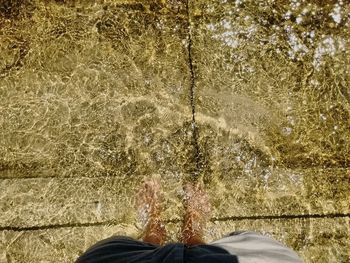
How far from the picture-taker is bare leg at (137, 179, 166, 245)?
2.20m

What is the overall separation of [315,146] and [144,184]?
115 cm

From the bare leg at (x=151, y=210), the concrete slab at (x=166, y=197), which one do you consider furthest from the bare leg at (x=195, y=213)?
the bare leg at (x=151, y=210)

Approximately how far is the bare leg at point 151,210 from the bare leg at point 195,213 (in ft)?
0.50

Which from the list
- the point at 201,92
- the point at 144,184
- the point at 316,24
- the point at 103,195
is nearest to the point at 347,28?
the point at 316,24

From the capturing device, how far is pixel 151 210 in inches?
88.9

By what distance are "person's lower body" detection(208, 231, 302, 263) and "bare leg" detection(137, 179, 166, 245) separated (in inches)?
23.3

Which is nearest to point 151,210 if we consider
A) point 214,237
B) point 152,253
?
point 214,237

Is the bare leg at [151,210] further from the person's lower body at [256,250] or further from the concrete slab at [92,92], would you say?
the person's lower body at [256,250]

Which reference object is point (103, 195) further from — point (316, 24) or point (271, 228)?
point (316, 24)

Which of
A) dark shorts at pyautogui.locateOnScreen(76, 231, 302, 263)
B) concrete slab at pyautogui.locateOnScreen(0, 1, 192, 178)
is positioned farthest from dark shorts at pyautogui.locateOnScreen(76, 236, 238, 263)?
concrete slab at pyautogui.locateOnScreen(0, 1, 192, 178)

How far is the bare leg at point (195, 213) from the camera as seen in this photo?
2215 millimetres

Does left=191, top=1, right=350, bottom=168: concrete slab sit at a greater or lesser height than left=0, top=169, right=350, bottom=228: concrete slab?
greater

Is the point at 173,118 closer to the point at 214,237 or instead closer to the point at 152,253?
the point at 214,237

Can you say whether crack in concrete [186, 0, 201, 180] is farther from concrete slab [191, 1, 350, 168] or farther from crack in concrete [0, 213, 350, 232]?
crack in concrete [0, 213, 350, 232]
